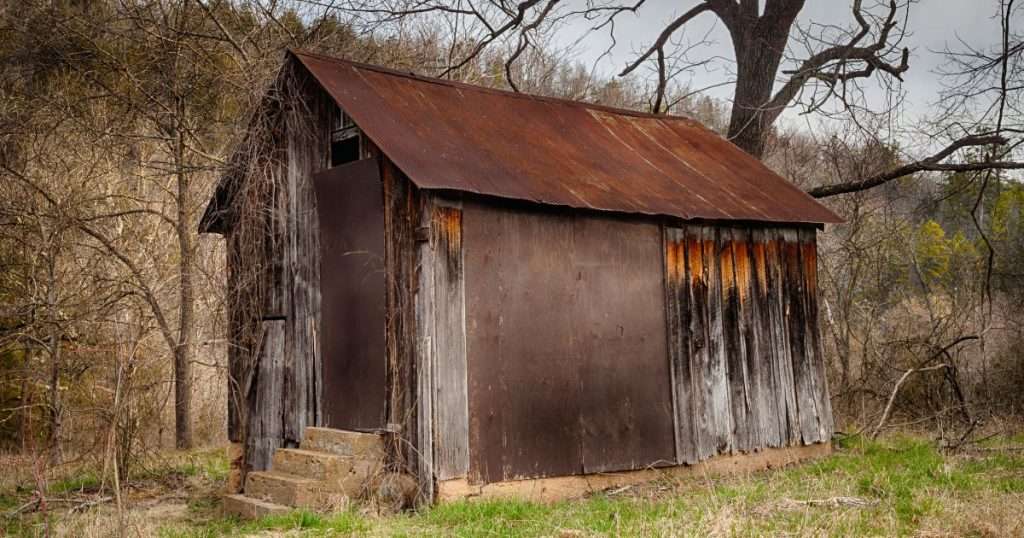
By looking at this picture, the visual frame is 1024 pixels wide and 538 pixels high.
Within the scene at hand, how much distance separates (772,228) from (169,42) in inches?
390

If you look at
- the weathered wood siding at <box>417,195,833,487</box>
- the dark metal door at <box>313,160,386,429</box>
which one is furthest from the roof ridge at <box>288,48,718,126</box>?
the weathered wood siding at <box>417,195,833,487</box>

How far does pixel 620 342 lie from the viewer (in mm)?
10586

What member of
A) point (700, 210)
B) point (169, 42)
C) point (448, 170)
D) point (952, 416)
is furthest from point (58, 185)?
point (952, 416)

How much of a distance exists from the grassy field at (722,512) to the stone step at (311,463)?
0.48 metres

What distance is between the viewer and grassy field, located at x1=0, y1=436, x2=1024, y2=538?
23.1 feet

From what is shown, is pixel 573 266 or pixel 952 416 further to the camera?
pixel 952 416

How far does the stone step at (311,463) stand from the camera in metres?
8.88

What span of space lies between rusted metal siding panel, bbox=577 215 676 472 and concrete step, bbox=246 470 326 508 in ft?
9.14

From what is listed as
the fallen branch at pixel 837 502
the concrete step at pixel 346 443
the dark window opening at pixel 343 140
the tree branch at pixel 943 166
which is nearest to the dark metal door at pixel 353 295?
the concrete step at pixel 346 443

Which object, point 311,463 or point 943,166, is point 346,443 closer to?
point 311,463

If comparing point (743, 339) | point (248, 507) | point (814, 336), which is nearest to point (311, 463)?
point (248, 507)

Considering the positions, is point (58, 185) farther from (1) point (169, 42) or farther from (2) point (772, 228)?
(2) point (772, 228)

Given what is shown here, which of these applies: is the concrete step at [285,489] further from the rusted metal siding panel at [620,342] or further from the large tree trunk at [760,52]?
the large tree trunk at [760,52]

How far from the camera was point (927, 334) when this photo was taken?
16.6 metres
